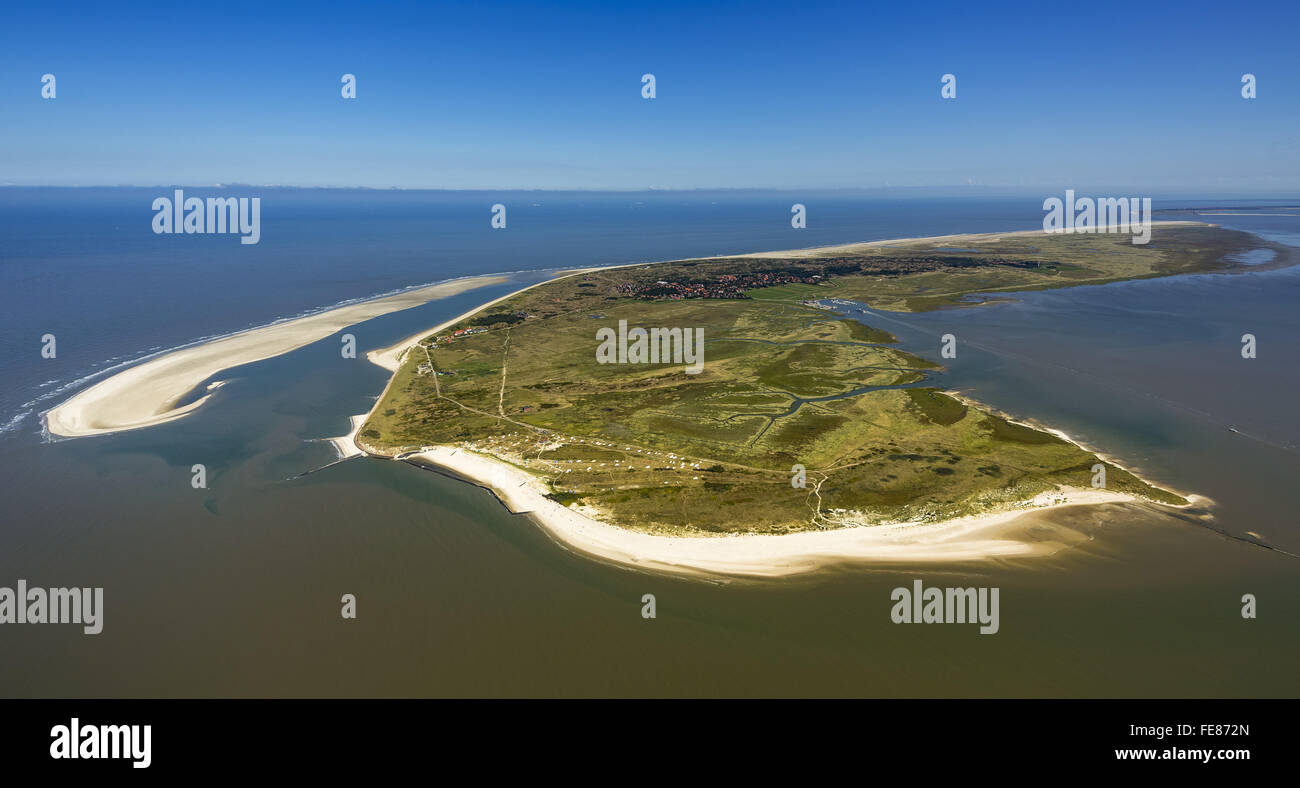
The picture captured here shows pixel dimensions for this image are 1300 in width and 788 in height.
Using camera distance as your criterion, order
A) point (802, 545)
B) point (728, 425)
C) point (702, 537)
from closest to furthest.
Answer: point (802, 545)
point (702, 537)
point (728, 425)

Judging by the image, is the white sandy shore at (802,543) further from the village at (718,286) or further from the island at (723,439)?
the village at (718,286)

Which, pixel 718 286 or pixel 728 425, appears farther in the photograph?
pixel 718 286

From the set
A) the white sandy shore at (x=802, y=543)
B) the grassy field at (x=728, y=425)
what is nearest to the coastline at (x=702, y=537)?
the white sandy shore at (x=802, y=543)

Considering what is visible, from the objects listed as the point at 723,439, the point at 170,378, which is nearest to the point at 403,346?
the point at 170,378

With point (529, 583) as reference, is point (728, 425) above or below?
above

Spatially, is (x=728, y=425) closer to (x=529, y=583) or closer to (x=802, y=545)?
(x=802, y=545)
